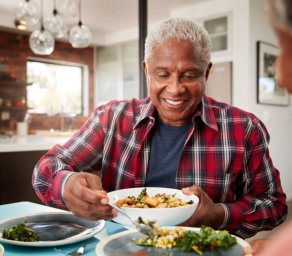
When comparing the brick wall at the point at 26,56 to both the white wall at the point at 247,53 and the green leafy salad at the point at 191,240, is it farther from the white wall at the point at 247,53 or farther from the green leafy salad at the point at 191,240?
the green leafy salad at the point at 191,240

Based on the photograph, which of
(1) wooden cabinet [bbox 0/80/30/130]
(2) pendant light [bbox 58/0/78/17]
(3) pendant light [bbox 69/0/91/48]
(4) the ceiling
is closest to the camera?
(2) pendant light [bbox 58/0/78/17]

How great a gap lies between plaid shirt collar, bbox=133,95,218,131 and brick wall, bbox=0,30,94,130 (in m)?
5.22

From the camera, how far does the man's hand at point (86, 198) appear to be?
36.5 inches

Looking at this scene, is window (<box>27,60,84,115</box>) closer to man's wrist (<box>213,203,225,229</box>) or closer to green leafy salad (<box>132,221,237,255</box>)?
man's wrist (<box>213,203,225,229</box>)

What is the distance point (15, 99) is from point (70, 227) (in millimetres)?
5720

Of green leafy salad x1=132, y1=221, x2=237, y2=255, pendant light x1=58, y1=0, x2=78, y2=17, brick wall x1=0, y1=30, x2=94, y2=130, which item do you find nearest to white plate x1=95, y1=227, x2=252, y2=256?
green leafy salad x1=132, y1=221, x2=237, y2=255

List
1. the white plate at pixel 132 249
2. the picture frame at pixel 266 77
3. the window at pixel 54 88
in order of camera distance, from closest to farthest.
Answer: the white plate at pixel 132 249, the picture frame at pixel 266 77, the window at pixel 54 88

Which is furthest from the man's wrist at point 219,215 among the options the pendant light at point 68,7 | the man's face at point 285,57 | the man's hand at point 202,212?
the pendant light at point 68,7

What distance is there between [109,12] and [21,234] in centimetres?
520

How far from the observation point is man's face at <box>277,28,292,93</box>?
347 millimetres

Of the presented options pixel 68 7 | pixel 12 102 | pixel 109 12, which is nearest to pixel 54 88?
pixel 12 102

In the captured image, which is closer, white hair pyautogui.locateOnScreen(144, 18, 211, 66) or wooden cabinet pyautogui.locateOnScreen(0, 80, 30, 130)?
white hair pyautogui.locateOnScreen(144, 18, 211, 66)

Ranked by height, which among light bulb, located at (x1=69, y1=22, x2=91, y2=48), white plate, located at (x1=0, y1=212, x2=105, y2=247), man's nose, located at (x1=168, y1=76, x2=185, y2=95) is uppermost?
light bulb, located at (x1=69, y1=22, x2=91, y2=48)

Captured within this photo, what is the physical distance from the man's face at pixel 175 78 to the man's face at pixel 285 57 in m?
0.95
